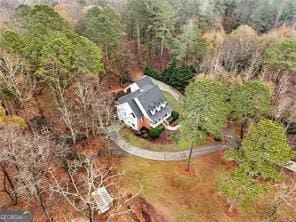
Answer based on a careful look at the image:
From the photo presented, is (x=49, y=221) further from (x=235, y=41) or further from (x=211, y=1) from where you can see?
(x=211, y=1)

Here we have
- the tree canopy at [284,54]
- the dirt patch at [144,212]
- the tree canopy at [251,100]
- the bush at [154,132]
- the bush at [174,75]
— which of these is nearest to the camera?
the dirt patch at [144,212]

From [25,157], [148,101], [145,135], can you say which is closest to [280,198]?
[145,135]

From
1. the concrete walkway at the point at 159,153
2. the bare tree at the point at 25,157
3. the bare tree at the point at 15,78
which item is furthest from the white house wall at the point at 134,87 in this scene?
the bare tree at the point at 25,157

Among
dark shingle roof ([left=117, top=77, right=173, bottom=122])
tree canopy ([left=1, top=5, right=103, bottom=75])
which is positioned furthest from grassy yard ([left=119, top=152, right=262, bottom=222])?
tree canopy ([left=1, top=5, right=103, bottom=75])

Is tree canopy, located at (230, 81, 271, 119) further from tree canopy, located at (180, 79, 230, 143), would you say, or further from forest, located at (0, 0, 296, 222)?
tree canopy, located at (180, 79, 230, 143)

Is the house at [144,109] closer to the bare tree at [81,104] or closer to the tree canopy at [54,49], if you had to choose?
the bare tree at [81,104]

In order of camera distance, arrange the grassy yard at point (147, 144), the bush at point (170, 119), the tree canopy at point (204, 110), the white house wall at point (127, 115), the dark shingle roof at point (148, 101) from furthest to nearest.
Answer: the bush at point (170, 119) < the dark shingle roof at point (148, 101) < the white house wall at point (127, 115) < the grassy yard at point (147, 144) < the tree canopy at point (204, 110)

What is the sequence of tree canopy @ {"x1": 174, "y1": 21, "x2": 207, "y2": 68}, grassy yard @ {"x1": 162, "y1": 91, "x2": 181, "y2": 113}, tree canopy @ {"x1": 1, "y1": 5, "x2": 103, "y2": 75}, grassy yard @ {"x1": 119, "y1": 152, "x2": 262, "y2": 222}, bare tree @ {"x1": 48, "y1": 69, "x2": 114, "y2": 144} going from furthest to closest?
1. tree canopy @ {"x1": 174, "y1": 21, "x2": 207, "y2": 68}
2. grassy yard @ {"x1": 162, "y1": 91, "x2": 181, "y2": 113}
3. bare tree @ {"x1": 48, "y1": 69, "x2": 114, "y2": 144}
4. tree canopy @ {"x1": 1, "y1": 5, "x2": 103, "y2": 75}
5. grassy yard @ {"x1": 119, "y1": 152, "x2": 262, "y2": 222}
